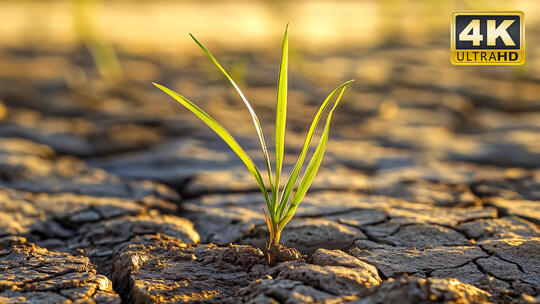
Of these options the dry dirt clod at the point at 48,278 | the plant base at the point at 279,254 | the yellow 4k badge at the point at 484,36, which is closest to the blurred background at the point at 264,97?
the yellow 4k badge at the point at 484,36

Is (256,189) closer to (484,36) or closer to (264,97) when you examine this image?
(484,36)

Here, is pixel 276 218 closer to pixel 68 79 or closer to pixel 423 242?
pixel 423 242

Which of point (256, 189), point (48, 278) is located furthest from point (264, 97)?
point (48, 278)

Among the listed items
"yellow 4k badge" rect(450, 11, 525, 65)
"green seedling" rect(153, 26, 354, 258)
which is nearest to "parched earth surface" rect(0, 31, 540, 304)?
"green seedling" rect(153, 26, 354, 258)

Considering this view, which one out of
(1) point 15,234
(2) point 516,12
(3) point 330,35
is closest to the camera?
(1) point 15,234

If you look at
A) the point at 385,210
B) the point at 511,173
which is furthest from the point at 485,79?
the point at 385,210
